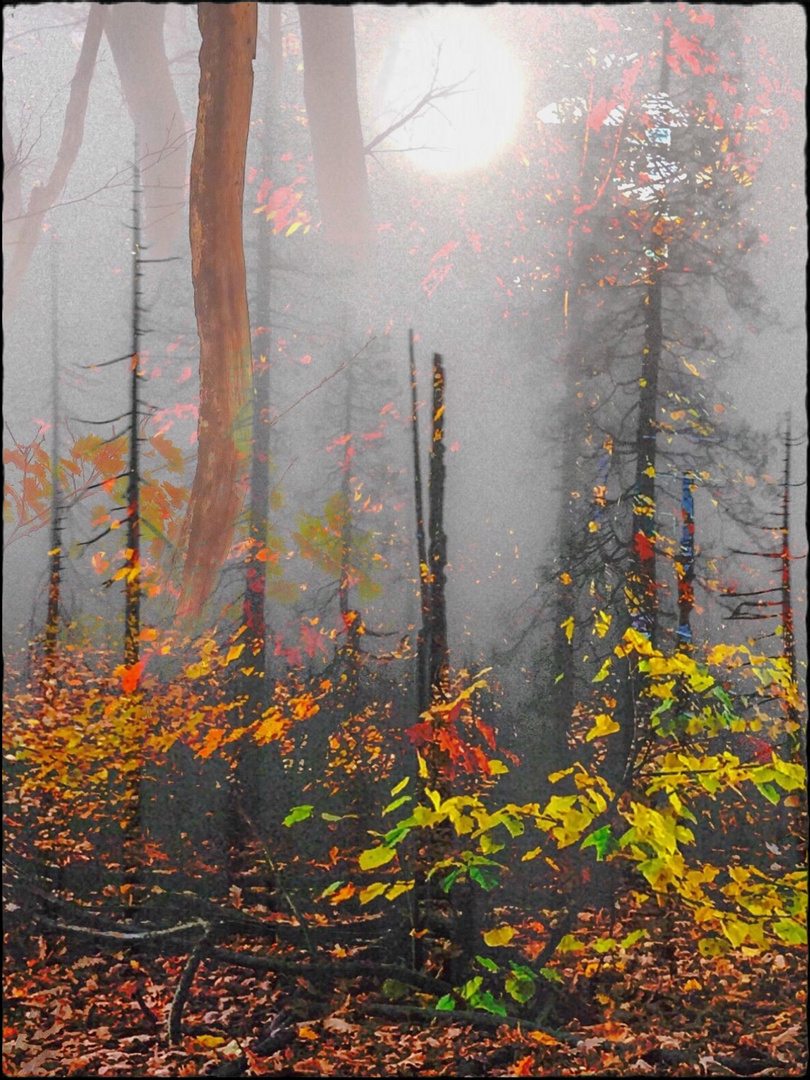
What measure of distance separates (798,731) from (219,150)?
363 cm

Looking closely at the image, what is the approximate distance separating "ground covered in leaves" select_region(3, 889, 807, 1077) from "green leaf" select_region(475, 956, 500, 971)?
11 cm

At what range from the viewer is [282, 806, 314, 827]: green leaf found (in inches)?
109

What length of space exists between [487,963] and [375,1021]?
49cm

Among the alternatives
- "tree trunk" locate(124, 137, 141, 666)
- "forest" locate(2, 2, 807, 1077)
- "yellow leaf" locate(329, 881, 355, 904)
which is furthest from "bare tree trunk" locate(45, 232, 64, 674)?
"yellow leaf" locate(329, 881, 355, 904)

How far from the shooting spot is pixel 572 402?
292cm

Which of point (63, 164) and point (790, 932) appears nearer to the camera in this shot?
point (790, 932)

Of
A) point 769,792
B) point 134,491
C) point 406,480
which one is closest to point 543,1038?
point 769,792

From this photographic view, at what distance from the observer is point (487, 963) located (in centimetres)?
265

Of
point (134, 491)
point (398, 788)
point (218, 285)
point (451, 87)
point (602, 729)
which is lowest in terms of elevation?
point (398, 788)

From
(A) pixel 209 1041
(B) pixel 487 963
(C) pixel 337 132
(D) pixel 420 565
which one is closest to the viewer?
(A) pixel 209 1041

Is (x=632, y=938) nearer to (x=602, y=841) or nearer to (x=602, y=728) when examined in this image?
(x=602, y=841)

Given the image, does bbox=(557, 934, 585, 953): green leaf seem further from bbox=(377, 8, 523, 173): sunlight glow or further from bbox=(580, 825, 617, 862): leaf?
bbox=(377, 8, 523, 173): sunlight glow

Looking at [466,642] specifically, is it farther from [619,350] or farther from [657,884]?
[619,350]

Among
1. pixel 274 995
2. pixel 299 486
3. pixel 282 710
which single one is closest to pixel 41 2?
pixel 299 486
